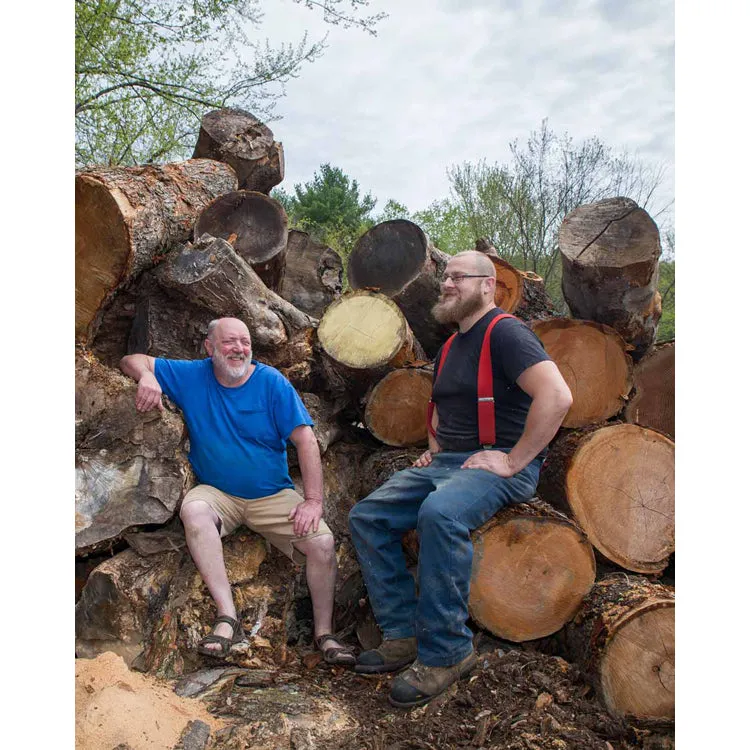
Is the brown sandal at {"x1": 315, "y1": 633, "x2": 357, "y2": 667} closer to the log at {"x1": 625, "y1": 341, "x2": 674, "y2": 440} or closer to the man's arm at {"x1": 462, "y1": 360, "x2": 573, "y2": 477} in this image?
the man's arm at {"x1": 462, "y1": 360, "x2": 573, "y2": 477}

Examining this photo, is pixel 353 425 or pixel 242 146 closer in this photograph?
pixel 353 425

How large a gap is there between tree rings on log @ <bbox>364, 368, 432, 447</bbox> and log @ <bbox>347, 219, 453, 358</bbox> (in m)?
0.71

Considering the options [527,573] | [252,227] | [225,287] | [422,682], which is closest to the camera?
[422,682]

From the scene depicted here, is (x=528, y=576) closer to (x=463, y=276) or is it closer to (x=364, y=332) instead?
(x=463, y=276)

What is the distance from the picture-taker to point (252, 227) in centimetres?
432

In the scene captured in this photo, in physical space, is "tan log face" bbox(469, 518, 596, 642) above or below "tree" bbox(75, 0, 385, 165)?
below

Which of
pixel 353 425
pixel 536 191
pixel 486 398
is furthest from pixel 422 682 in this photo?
pixel 536 191

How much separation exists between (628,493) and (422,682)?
1.32 m

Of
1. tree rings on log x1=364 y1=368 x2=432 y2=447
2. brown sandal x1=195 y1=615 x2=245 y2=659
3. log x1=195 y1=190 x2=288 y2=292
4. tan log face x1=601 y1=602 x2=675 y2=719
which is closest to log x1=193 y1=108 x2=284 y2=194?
log x1=195 y1=190 x2=288 y2=292

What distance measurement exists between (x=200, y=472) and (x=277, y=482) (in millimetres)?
352

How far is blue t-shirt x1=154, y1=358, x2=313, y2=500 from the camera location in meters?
3.06

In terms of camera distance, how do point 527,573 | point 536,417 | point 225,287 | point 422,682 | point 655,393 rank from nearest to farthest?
point 422,682 < point 536,417 < point 527,573 < point 225,287 < point 655,393
